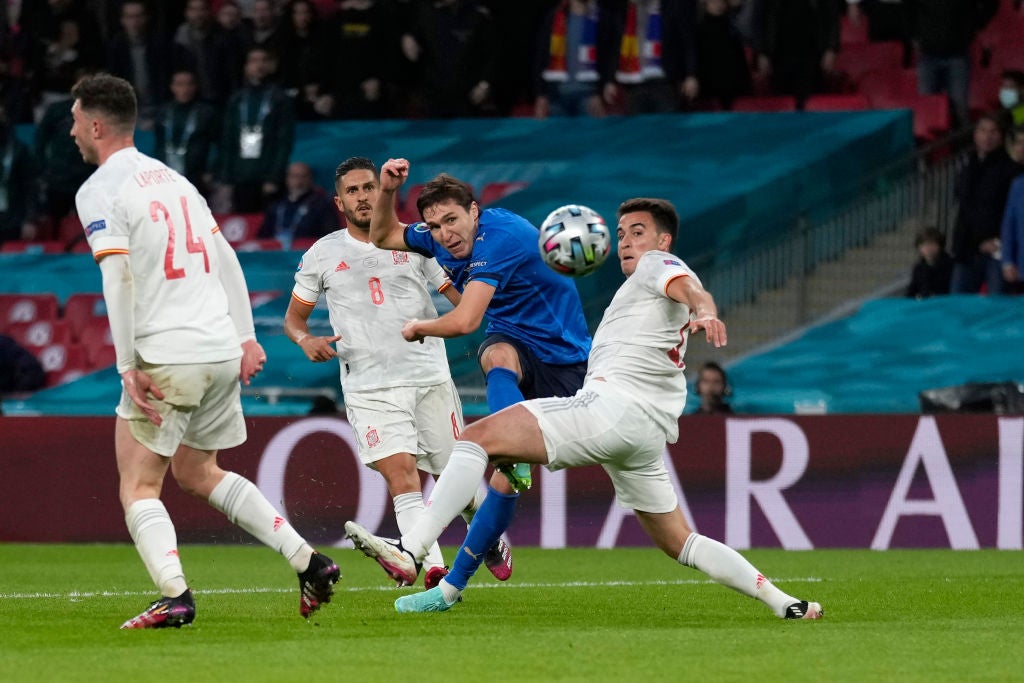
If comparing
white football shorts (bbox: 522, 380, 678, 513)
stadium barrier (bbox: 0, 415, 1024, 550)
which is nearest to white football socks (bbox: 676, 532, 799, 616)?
white football shorts (bbox: 522, 380, 678, 513)

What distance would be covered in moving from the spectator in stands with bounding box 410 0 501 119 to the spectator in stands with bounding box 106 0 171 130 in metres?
2.75

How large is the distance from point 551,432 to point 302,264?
9.29ft

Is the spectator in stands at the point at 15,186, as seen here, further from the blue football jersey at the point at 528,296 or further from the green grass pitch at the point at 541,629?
the blue football jersey at the point at 528,296

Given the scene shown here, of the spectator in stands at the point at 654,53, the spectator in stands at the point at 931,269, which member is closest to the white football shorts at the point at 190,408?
the spectator in stands at the point at 931,269

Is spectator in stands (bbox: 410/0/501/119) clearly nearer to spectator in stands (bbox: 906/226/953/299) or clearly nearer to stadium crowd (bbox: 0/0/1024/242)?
stadium crowd (bbox: 0/0/1024/242)

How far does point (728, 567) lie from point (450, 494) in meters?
1.17

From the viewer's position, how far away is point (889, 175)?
1739 cm

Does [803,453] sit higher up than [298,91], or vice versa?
[298,91]

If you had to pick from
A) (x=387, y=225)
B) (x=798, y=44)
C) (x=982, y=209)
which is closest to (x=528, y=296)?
(x=387, y=225)

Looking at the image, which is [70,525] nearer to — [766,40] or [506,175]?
[506,175]

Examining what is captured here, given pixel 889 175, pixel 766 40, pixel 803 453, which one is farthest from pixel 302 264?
pixel 766 40

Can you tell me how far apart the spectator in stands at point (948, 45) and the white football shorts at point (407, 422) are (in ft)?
30.3

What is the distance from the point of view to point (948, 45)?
57.7ft

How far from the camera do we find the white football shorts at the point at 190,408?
285 inches
